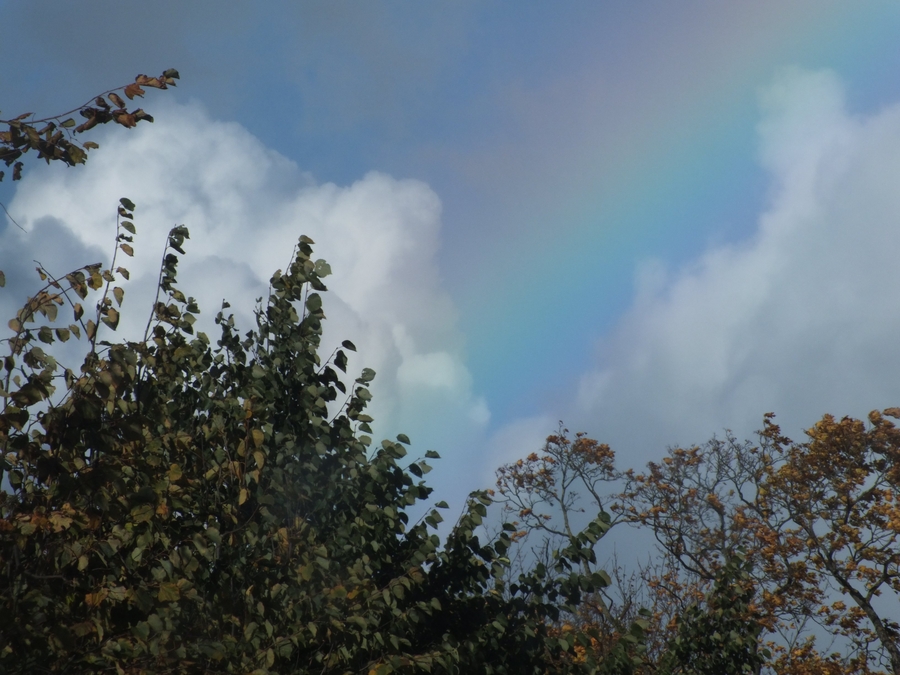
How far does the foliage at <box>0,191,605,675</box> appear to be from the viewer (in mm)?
4535

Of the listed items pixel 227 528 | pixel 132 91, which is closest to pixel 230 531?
pixel 227 528

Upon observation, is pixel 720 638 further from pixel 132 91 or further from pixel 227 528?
pixel 132 91

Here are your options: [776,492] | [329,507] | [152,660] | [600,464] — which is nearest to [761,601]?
[776,492]

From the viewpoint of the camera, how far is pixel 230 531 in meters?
5.88

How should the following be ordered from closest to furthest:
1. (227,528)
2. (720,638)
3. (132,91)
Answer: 1. (132,91)
2. (227,528)
3. (720,638)

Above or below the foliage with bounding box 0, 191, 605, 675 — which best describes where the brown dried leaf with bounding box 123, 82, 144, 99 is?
above

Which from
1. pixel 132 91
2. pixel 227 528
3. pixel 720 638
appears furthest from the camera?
pixel 720 638

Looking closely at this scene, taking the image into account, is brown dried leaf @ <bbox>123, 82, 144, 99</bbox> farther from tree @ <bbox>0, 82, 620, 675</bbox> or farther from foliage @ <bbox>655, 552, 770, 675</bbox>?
foliage @ <bbox>655, 552, 770, 675</bbox>

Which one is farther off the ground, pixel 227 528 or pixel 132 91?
pixel 132 91

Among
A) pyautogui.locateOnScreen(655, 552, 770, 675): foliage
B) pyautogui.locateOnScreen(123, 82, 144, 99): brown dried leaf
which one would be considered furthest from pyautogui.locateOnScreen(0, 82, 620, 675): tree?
pyautogui.locateOnScreen(655, 552, 770, 675): foliage

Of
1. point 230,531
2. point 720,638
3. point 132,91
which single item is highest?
point 132,91

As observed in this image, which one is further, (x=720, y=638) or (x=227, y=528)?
(x=720, y=638)

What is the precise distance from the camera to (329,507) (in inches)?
273

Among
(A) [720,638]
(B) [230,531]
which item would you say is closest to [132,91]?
(B) [230,531]
